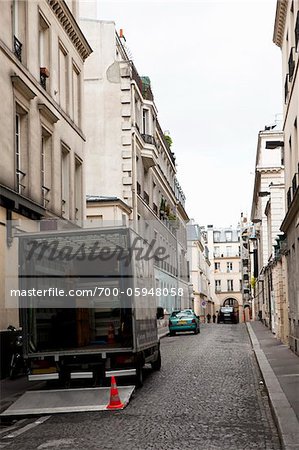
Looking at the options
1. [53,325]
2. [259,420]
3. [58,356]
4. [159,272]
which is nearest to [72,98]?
[53,325]

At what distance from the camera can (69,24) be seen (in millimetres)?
24656

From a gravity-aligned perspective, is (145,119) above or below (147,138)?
above

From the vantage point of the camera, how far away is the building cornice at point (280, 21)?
21.9 metres

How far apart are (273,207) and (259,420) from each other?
85.8 ft

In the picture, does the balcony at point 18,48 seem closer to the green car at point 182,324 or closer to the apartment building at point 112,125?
the apartment building at point 112,125

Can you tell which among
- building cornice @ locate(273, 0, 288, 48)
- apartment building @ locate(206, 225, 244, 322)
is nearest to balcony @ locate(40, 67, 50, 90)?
building cornice @ locate(273, 0, 288, 48)

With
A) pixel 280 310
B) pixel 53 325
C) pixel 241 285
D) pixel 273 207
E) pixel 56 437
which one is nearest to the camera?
pixel 56 437

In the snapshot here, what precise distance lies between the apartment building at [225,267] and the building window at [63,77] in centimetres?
9201

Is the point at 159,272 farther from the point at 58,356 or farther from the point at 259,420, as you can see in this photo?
the point at 259,420

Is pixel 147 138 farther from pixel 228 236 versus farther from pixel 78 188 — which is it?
pixel 228 236

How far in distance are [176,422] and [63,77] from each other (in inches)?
654

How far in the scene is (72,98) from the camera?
25.6 meters

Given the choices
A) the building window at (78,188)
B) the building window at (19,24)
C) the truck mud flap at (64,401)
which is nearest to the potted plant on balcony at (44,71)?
the building window at (19,24)

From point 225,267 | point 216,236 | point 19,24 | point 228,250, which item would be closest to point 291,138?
point 19,24
